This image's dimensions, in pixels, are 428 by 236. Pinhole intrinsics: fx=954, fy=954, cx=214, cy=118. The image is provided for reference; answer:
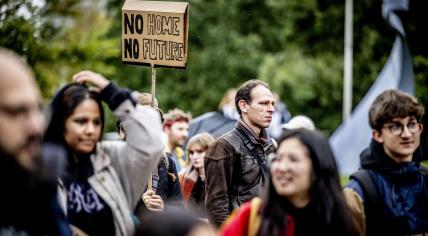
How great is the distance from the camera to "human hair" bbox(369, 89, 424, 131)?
5633 millimetres

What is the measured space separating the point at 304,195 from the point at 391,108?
3.65ft

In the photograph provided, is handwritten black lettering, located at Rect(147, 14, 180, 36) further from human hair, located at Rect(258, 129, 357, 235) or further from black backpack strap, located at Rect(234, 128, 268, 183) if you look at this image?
human hair, located at Rect(258, 129, 357, 235)

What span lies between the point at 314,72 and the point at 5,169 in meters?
35.6

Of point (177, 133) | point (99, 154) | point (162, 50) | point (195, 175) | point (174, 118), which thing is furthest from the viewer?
point (174, 118)

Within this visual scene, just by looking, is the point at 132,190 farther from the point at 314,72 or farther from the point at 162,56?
the point at 314,72

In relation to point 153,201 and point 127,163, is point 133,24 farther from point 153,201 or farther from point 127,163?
point 127,163

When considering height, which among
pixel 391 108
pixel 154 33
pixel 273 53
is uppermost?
pixel 273 53

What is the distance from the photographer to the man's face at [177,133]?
11.2 metres

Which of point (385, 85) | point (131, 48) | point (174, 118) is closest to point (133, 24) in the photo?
point (131, 48)

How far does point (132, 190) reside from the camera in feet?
16.7

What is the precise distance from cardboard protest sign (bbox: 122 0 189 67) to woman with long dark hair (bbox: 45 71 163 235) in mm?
2659

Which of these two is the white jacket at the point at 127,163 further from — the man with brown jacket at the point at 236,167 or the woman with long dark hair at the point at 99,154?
the man with brown jacket at the point at 236,167

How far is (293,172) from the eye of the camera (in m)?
4.73

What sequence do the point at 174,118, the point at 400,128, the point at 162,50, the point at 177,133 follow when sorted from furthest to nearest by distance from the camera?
the point at 174,118 < the point at 177,133 < the point at 162,50 < the point at 400,128
